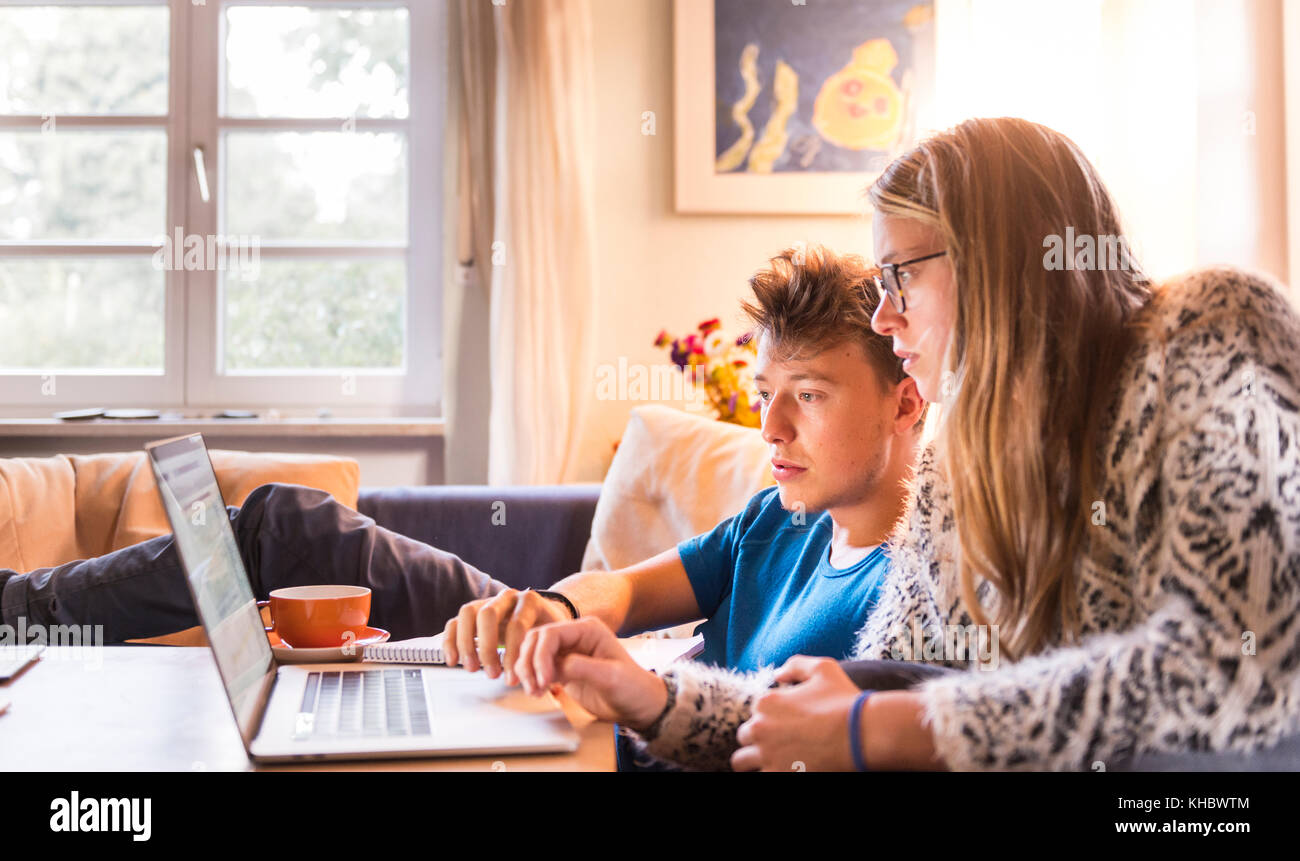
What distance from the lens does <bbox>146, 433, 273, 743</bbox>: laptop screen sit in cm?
76

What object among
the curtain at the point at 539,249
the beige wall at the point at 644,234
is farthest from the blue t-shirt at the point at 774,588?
the beige wall at the point at 644,234

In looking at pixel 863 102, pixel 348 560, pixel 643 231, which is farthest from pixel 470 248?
pixel 348 560

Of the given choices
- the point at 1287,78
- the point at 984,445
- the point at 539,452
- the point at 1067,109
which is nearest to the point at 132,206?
the point at 539,452

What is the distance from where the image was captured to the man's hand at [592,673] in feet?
2.73

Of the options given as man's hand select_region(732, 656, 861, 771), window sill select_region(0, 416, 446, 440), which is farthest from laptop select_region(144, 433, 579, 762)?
window sill select_region(0, 416, 446, 440)

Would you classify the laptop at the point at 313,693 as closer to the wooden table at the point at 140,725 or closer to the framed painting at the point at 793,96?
the wooden table at the point at 140,725

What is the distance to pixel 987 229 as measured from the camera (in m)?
0.90

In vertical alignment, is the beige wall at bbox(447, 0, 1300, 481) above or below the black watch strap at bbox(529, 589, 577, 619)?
above

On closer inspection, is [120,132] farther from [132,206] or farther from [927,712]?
[927,712]

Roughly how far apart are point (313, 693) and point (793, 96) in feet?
8.39

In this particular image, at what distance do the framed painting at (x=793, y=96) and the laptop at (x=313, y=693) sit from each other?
227 cm

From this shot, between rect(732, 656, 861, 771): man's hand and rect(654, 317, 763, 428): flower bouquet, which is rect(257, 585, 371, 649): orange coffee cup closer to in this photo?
rect(732, 656, 861, 771): man's hand

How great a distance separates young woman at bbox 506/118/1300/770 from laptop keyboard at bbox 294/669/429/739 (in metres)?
0.11

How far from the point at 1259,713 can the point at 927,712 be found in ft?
0.69
